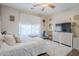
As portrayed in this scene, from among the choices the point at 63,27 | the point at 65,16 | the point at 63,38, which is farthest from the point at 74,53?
the point at 65,16

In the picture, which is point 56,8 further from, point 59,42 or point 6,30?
point 6,30

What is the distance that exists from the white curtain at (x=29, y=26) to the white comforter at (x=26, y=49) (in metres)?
0.16

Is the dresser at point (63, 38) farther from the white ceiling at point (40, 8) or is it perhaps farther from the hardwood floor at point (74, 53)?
the white ceiling at point (40, 8)

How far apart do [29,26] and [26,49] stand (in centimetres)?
50

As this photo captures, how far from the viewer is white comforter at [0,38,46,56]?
70.4 inches

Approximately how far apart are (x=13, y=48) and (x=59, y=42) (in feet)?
3.23

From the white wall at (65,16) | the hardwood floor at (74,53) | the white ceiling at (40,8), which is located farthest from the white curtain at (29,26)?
the hardwood floor at (74,53)

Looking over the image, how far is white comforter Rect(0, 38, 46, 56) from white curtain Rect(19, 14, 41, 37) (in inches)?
6.2

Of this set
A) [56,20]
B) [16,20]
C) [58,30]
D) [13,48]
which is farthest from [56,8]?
[13,48]

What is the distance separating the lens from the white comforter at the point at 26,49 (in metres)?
1.79

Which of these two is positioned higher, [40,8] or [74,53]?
[40,8]

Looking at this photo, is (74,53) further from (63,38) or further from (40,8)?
(40,8)

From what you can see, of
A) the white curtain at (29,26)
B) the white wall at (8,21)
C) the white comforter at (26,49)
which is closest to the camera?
the white comforter at (26,49)

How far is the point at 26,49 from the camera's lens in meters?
1.95
